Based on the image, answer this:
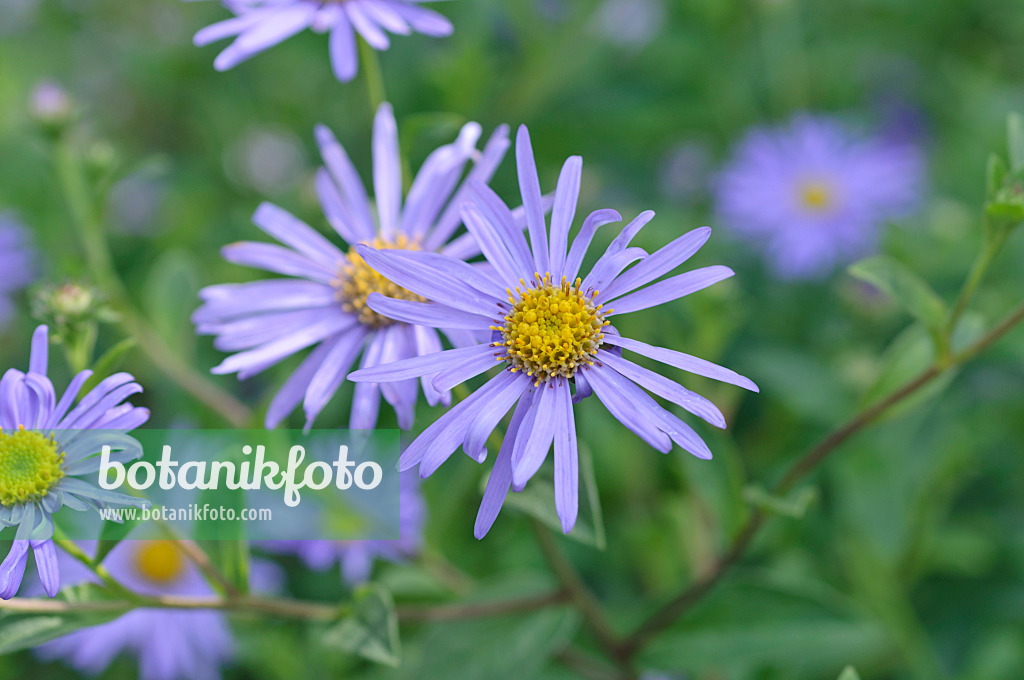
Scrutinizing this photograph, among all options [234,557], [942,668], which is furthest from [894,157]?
[234,557]

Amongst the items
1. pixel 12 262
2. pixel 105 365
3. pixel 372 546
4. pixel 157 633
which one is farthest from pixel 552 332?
pixel 12 262

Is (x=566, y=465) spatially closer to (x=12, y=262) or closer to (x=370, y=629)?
(x=370, y=629)

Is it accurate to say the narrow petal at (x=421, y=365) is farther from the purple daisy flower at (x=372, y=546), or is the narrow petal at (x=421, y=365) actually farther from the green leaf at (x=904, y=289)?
the purple daisy flower at (x=372, y=546)

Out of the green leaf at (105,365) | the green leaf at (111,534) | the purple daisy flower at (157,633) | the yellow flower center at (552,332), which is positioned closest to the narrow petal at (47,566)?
the green leaf at (111,534)

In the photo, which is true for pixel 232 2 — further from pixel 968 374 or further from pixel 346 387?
pixel 968 374

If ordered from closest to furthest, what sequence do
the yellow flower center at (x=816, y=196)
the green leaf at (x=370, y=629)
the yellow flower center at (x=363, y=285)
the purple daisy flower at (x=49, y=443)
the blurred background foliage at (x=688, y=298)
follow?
the purple daisy flower at (x=49, y=443), the green leaf at (x=370, y=629), the yellow flower center at (x=363, y=285), the blurred background foliage at (x=688, y=298), the yellow flower center at (x=816, y=196)

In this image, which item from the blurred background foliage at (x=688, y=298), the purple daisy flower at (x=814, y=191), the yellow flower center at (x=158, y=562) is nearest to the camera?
the blurred background foliage at (x=688, y=298)

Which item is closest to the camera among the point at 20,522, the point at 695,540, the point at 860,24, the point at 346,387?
the point at 20,522
